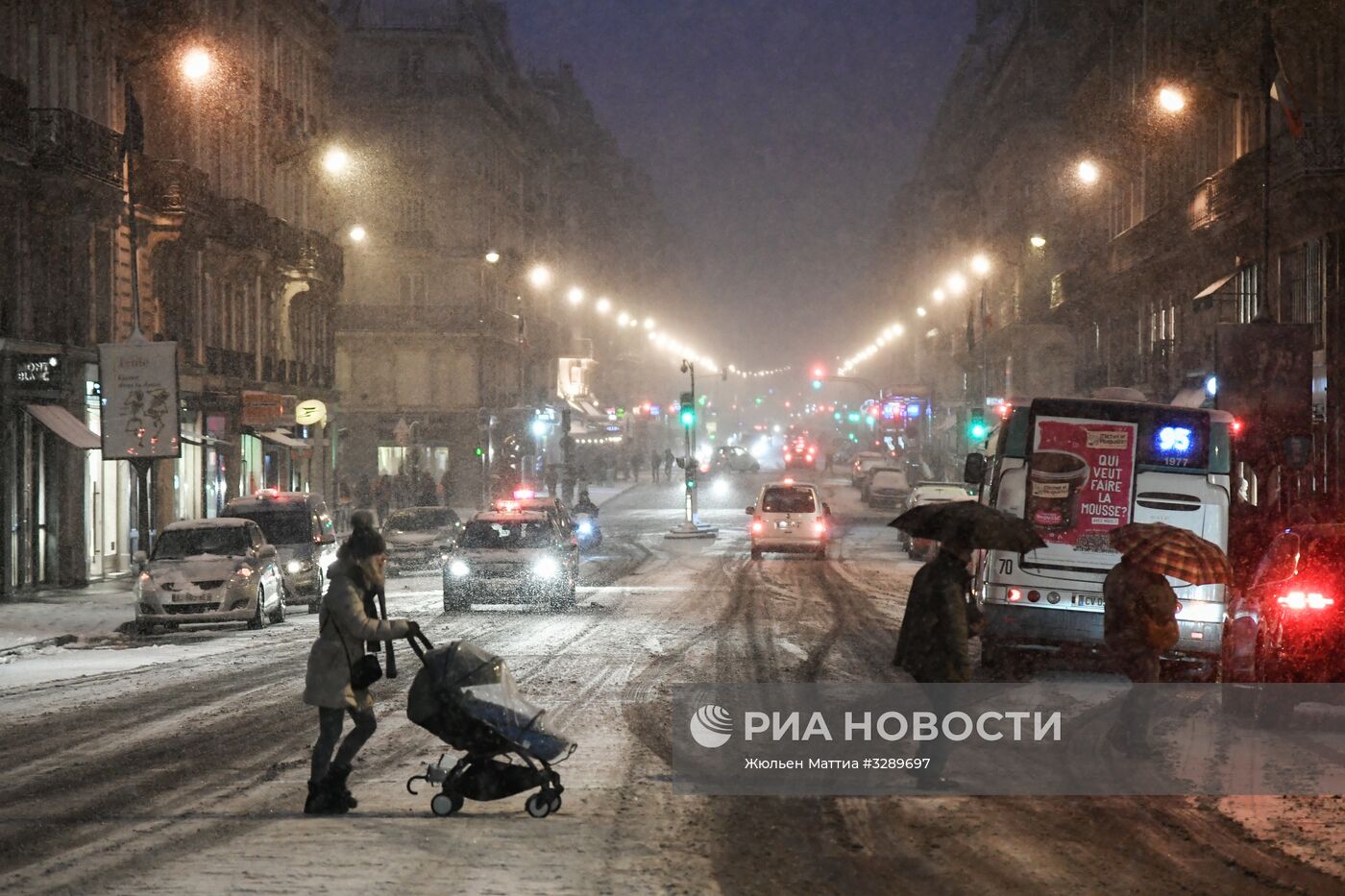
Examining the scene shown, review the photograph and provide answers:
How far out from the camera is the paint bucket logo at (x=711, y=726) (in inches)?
509

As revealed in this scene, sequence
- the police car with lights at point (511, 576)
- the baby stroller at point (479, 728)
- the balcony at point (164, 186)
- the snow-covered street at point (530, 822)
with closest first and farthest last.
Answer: the snow-covered street at point (530, 822)
the baby stroller at point (479, 728)
the police car with lights at point (511, 576)
the balcony at point (164, 186)

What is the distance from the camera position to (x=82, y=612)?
2683 cm

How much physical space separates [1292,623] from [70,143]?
25.7 meters

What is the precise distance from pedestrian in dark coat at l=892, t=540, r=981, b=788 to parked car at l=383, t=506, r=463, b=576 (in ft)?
88.3

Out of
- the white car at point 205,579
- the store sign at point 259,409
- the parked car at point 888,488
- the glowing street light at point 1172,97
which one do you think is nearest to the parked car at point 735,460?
the parked car at point 888,488

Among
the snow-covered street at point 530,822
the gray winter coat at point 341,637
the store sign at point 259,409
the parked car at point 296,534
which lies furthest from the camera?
the store sign at point 259,409

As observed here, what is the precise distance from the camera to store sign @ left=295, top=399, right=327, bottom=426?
47062 mm

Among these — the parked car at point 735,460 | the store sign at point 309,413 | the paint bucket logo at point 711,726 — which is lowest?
the paint bucket logo at point 711,726

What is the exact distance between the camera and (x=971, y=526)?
10766 millimetres

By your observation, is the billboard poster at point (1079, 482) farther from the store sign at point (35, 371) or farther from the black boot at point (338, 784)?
the store sign at point (35, 371)

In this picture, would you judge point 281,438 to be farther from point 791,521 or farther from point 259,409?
point 791,521

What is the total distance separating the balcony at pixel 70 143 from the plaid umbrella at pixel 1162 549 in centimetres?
2520

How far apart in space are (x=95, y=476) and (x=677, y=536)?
18002 millimetres

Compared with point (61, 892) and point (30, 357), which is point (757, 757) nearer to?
point (61, 892)
